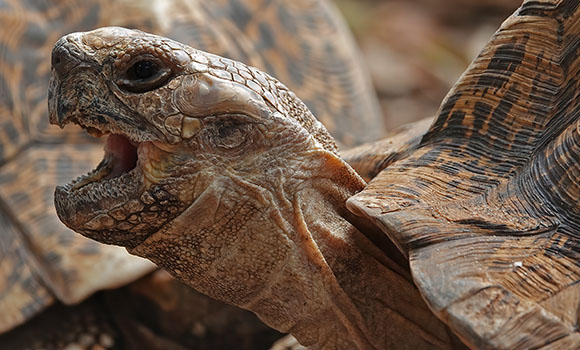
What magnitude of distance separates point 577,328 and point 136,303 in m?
A: 1.72

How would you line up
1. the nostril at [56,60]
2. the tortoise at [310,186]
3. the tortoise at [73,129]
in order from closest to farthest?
1. the tortoise at [310,186]
2. the nostril at [56,60]
3. the tortoise at [73,129]

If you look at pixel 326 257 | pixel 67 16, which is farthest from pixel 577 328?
pixel 67 16

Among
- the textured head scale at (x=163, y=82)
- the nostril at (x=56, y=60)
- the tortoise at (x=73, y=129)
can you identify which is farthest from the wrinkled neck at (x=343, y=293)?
the tortoise at (x=73, y=129)

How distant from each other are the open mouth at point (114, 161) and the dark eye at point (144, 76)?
0.12 metres

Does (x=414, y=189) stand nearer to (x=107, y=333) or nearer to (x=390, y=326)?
(x=390, y=326)

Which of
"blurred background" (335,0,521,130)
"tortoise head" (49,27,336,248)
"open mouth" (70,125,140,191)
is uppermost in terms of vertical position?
"tortoise head" (49,27,336,248)

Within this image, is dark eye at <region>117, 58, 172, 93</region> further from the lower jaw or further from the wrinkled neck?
the wrinkled neck

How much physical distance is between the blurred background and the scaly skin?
162 inches

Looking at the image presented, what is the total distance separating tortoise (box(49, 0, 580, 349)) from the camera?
1.60 m

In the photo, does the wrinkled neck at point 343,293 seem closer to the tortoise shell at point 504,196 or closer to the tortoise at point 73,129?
the tortoise shell at point 504,196

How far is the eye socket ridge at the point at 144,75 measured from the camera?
1.67 m

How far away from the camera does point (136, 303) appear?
9.16 feet

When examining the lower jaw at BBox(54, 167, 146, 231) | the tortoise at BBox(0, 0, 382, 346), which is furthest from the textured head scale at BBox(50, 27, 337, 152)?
the tortoise at BBox(0, 0, 382, 346)

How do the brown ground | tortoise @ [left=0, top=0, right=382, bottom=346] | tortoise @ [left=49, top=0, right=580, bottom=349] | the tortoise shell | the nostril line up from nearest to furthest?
the tortoise shell < tortoise @ [left=49, top=0, right=580, bottom=349] < the nostril < tortoise @ [left=0, top=0, right=382, bottom=346] < the brown ground
